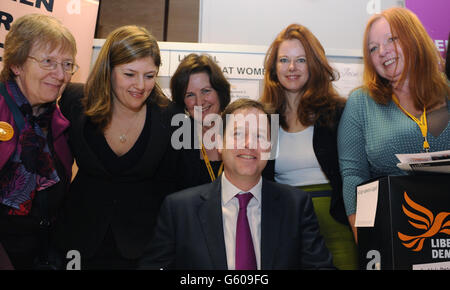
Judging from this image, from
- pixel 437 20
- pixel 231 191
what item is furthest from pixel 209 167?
pixel 437 20

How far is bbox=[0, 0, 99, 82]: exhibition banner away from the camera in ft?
9.53

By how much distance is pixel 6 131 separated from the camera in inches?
73.1

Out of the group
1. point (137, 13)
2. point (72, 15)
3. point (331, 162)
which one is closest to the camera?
point (331, 162)

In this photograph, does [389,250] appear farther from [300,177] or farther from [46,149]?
[46,149]

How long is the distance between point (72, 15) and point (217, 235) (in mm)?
2511

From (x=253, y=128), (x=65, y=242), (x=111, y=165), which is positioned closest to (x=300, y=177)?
(x=253, y=128)

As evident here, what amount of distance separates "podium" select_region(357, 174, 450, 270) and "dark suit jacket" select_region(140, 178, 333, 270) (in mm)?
323

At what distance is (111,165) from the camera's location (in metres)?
2.16

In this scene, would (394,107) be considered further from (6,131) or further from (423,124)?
(6,131)

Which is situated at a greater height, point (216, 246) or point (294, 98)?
point (294, 98)
